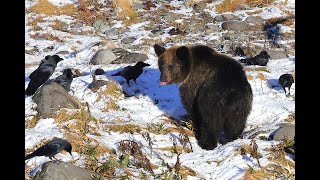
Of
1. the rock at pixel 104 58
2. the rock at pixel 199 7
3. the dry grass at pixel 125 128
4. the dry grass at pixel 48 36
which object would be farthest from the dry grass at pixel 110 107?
the rock at pixel 199 7

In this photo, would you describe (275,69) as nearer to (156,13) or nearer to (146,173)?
(146,173)

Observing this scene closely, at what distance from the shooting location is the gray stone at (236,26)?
15328 mm

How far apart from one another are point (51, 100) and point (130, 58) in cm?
413

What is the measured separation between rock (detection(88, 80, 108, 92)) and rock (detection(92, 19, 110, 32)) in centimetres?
927

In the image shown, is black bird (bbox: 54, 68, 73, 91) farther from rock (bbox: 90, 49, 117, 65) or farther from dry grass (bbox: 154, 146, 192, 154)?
rock (bbox: 90, 49, 117, 65)

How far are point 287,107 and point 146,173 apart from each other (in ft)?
11.5

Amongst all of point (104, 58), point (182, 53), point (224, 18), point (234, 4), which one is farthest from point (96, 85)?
point (234, 4)

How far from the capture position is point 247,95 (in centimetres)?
600

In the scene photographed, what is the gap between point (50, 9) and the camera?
64.1 feet

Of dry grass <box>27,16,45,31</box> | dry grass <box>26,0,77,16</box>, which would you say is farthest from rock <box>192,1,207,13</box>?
dry grass <box>27,16,45,31</box>

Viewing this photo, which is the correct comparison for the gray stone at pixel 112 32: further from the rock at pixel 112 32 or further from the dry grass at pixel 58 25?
the dry grass at pixel 58 25

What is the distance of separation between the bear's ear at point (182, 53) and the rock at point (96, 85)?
2028mm

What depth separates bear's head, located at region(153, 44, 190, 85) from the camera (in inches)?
252
